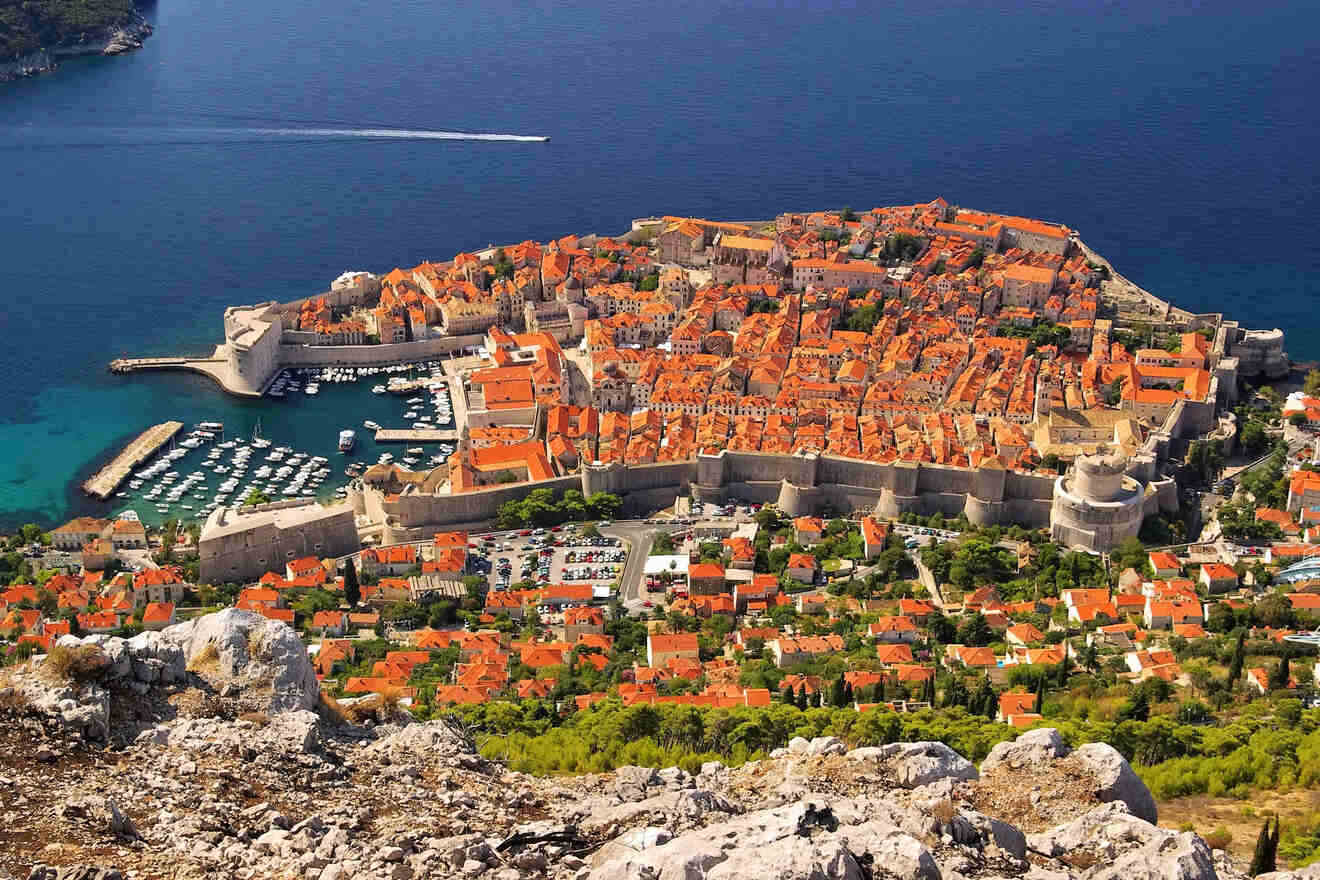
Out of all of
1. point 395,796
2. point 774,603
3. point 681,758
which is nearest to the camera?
point 395,796

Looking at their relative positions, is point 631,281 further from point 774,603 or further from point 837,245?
point 774,603

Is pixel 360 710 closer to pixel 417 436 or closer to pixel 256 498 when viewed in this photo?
pixel 256 498

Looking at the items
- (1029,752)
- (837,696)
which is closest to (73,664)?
(1029,752)

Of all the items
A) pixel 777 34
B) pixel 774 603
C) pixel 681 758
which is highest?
pixel 777 34

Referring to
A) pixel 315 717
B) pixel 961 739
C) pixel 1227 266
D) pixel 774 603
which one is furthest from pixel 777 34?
pixel 315 717

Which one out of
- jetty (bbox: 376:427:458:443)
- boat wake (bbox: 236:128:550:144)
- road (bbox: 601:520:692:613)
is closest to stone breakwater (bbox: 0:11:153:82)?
boat wake (bbox: 236:128:550:144)

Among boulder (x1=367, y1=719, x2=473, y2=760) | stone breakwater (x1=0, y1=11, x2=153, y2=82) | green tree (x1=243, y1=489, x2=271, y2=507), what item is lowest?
green tree (x1=243, y1=489, x2=271, y2=507)

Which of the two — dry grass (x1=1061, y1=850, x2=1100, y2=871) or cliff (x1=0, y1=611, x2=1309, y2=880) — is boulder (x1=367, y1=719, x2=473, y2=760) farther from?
dry grass (x1=1061, y1=850, x2=1100, y2=871)
